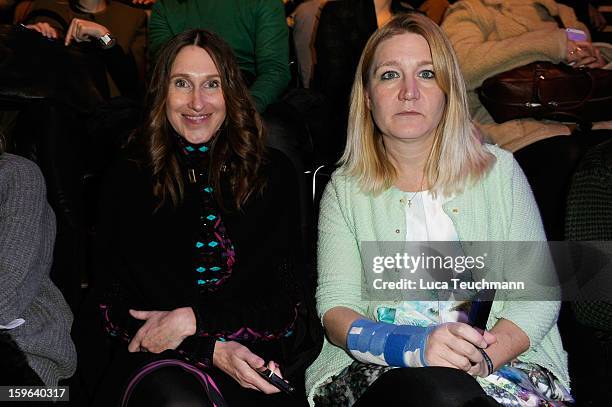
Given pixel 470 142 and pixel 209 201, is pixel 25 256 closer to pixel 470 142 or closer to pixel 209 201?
pixel 209 201

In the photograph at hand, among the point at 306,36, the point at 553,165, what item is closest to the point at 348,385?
the point at 553,165

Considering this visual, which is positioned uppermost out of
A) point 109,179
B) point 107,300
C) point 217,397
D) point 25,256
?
point 109,179

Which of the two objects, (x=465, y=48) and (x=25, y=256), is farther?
(x=465, y=48)

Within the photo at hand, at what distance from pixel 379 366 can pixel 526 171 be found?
1131 mm

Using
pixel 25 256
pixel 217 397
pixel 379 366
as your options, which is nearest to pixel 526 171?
pixel 379 366

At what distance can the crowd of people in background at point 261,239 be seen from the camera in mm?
1692

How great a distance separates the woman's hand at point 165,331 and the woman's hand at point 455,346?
2.10 feet

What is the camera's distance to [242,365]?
70.6 inches

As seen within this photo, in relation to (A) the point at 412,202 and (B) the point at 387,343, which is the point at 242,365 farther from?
(A) the point at 412,202

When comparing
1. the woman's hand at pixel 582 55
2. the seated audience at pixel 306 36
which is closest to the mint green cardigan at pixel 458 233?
the woman's hand at pixel 582 55

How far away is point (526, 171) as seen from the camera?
2498mm

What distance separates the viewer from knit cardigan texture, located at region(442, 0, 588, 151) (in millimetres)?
2578

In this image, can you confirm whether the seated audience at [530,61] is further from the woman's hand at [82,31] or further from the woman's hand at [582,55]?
the woman's hand at [82,31]

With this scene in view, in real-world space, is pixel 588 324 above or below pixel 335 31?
below
